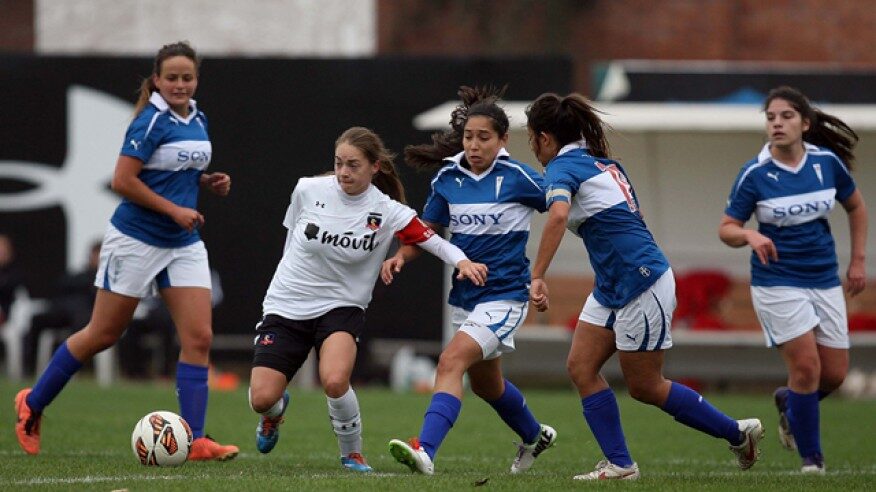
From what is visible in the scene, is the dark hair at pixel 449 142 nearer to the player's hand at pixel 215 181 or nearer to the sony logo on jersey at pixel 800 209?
the player's hand at pixel 215 181

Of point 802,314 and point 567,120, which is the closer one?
point 567,120

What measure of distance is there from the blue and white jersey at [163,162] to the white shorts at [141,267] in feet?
0.14

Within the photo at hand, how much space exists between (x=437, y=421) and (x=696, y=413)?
4.26 ft

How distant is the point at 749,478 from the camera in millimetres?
7473

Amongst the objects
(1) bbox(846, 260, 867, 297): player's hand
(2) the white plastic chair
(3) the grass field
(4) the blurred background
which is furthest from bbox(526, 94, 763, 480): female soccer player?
(2) the white plastic chair

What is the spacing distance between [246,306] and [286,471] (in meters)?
9.23

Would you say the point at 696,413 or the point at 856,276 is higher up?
the point at 856,276

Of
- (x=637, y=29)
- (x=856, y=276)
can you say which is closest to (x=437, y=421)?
(x=856, y=276)

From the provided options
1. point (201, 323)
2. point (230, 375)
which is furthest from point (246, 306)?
point (201, 323)

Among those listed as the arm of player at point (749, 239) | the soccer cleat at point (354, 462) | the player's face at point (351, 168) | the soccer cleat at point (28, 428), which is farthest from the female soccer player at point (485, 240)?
the soccer cleat at point (28, 428)

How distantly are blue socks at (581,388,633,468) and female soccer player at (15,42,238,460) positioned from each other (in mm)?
1942

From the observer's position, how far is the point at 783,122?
8.05m

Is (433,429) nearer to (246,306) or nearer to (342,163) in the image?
(342,163)

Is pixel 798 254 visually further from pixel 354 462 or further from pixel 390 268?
pixel 354 462
